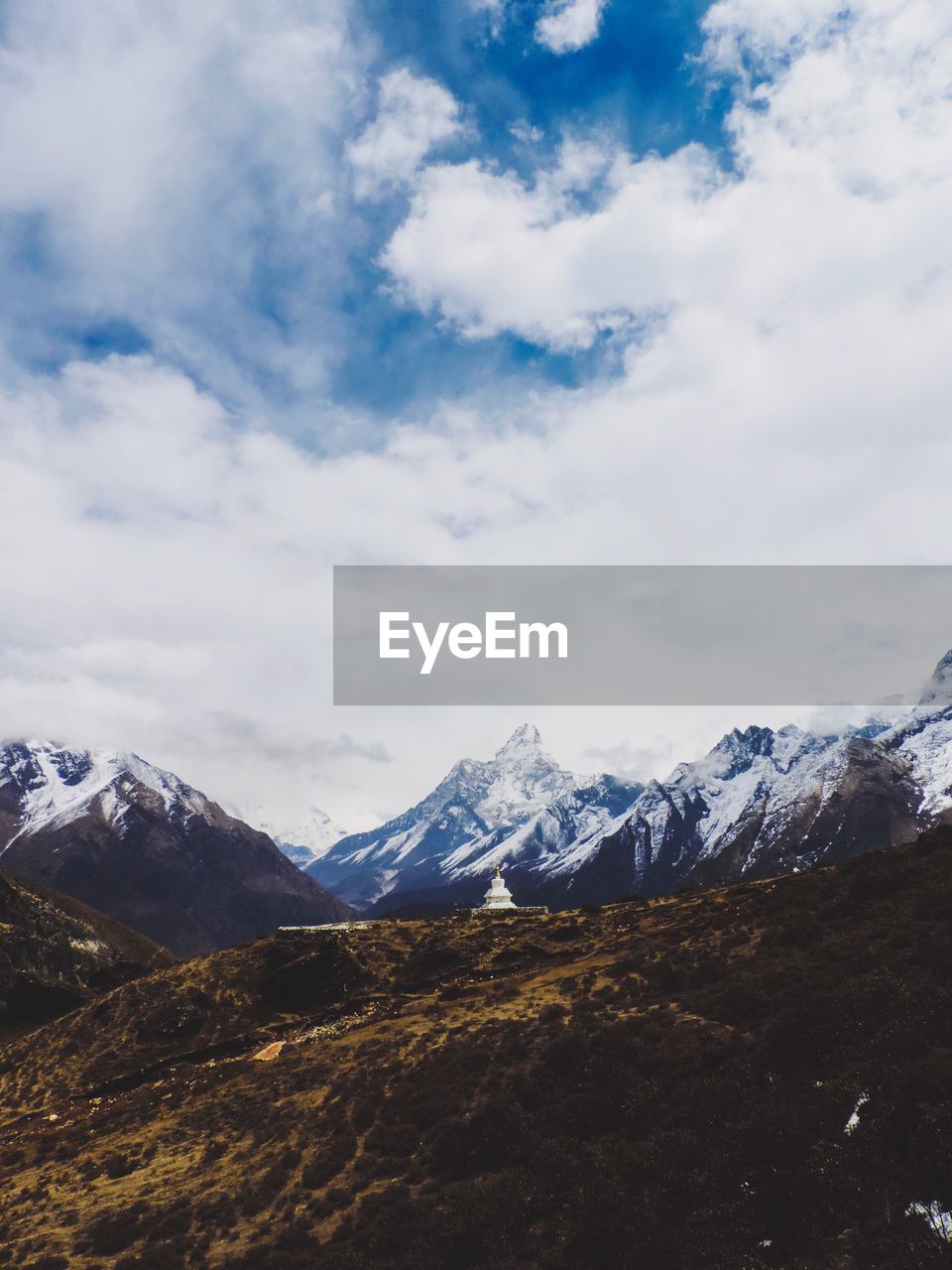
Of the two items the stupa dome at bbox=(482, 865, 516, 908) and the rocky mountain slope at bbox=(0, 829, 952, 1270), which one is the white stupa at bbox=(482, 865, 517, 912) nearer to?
the stupa dome at bbox=(482, 865, 516, 908)

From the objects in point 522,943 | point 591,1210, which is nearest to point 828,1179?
point 591,1210

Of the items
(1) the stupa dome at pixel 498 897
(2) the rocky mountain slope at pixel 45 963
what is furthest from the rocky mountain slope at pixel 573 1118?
(1) the stupa dome at pixel 498 897

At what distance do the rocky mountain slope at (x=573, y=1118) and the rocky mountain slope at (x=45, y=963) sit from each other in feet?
92.7

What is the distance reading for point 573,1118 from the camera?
1025 inches

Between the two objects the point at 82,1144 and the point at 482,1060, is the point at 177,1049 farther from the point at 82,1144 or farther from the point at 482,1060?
the point at 482,1060

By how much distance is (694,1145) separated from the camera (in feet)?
69.8

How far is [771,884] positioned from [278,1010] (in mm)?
42135

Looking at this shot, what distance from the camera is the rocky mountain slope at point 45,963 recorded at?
7831 cm

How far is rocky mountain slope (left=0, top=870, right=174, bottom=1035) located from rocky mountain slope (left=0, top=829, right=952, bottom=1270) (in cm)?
2826

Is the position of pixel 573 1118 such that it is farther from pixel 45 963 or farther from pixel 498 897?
pixel 45 963

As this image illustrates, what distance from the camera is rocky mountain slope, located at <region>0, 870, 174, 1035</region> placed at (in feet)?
257

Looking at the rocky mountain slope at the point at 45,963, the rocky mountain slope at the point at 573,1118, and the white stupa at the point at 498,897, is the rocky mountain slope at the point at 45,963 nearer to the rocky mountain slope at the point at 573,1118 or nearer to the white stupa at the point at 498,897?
the rocky mountain slope at the point at 573,1118

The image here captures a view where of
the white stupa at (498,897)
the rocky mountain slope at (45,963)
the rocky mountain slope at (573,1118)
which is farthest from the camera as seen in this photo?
the white stupa at (498,897)

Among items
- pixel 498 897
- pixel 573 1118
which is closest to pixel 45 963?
pixel 498 897
